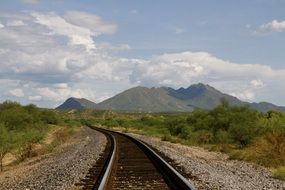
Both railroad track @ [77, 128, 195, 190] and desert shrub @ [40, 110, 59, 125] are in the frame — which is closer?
railroad track @ [77, 128, 195, 190]

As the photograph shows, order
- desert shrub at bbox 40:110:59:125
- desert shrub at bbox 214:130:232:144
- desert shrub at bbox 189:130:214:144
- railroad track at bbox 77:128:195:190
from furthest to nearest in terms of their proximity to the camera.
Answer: desert shrub at bbox 40:110:59:125 < desert shrub at bbox 189:130:214:144 < desert shrub at bbox 214:130:232:144 < railroad track at bbox 77:128:195:190

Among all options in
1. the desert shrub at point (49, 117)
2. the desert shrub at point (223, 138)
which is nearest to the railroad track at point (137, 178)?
the desert shrub at point (223, 138)

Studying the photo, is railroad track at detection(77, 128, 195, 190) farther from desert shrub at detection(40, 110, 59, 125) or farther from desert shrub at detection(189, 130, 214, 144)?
desert shrub at detection(40, 110, 59, 125)

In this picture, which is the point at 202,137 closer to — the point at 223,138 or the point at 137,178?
the point at 223,138

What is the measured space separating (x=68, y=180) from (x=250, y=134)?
25.9 meters

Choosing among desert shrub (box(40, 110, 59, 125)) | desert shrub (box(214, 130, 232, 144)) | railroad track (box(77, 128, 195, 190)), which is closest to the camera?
railroad track (box(77, 128, 195, 190))

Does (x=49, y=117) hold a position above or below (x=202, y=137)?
above

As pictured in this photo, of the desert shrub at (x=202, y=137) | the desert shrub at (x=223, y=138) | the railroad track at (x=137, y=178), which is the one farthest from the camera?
the desert shrub at (x=202, y=137)

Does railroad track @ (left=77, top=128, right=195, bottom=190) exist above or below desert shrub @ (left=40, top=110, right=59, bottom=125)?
below

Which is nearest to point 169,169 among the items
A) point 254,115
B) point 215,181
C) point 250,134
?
point 215,181

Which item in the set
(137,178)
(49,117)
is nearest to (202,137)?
(137,178)

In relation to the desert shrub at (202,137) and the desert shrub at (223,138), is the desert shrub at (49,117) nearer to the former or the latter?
the desert shrub at (202,137)

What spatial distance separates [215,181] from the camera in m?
13.4

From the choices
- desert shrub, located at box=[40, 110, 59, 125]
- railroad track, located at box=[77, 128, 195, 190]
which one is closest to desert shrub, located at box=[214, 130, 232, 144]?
railroad track, located at box=[77, 128, 195, 190]
